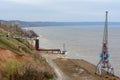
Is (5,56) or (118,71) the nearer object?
(5,56)

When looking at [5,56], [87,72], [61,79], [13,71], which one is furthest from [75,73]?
[13,71]

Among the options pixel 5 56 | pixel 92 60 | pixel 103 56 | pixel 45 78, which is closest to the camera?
pixel 45 78

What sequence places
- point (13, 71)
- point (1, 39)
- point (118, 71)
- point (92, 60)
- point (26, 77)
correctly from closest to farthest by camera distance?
point (26, 77) → point (13, 71) → point (1, 39) → point (118, 71) → point (92, 60)

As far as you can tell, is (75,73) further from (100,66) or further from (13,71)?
(13,71)

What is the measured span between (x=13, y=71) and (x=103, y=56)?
2545cm

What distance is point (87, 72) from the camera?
188 ft

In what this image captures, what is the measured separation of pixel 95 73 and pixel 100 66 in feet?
4.73

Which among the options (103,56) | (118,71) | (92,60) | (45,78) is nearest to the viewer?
(45,78)

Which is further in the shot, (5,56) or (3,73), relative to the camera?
(5,56)

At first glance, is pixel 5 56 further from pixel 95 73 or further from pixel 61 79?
pixel 95 73

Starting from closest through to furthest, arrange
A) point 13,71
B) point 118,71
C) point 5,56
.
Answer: point 13,71
point 5,56
point 118,71

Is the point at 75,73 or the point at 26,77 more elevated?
the point at 26,77

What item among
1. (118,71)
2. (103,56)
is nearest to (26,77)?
(103,56)

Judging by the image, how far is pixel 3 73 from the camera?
110 ft
